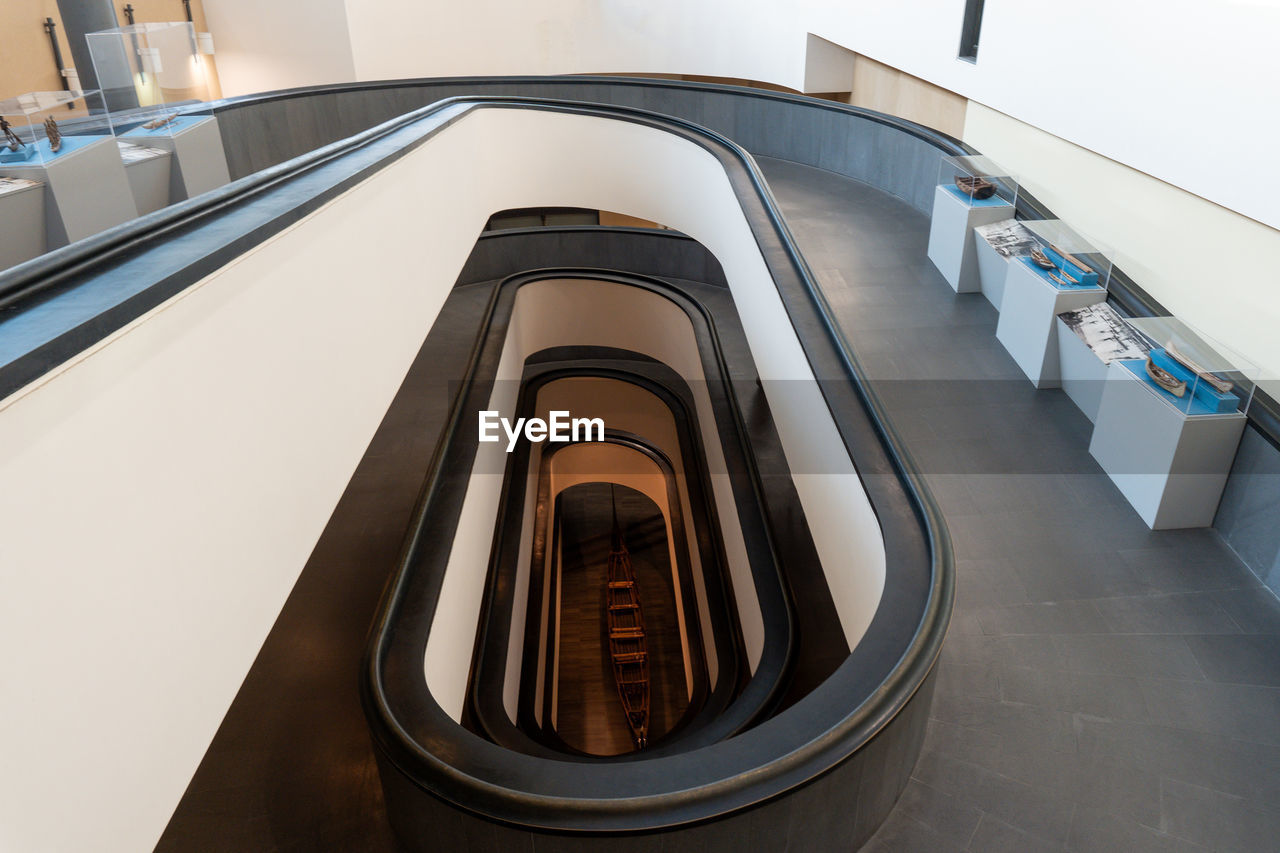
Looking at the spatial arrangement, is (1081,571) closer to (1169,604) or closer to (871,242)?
(1169,604)

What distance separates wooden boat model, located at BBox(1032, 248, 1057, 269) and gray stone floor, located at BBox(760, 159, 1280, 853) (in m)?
0.93

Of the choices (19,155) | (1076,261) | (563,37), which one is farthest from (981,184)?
(563,37)

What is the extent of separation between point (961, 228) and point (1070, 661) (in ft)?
16.1

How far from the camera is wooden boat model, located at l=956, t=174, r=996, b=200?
796 centimetres

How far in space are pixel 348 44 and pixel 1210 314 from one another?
1427 centimetres

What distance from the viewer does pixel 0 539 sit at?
1.87 m

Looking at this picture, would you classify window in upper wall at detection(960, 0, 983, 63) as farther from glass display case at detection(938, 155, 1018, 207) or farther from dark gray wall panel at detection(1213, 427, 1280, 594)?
Answer: dark gray wall panel at detection(1213, 427, 1280, 594)

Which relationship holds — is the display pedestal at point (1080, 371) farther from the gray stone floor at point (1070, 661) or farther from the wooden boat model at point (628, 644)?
the wooden boat model at point (628, 644)

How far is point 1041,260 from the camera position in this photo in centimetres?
689

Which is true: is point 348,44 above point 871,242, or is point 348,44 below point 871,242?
above

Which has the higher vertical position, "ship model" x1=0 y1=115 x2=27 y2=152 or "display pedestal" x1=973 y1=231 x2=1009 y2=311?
"ship model" x1=0 y1=115 x2=27 y2=152

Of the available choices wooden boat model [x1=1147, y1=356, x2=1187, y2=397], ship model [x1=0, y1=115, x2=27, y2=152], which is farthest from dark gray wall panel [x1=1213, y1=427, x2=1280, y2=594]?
ship model [x1=0, y1=115, x2=27, y2=152]

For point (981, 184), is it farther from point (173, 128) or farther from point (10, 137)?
point (10, 137)

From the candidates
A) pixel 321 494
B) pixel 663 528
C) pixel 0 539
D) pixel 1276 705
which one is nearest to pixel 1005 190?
pixel 1276 705
